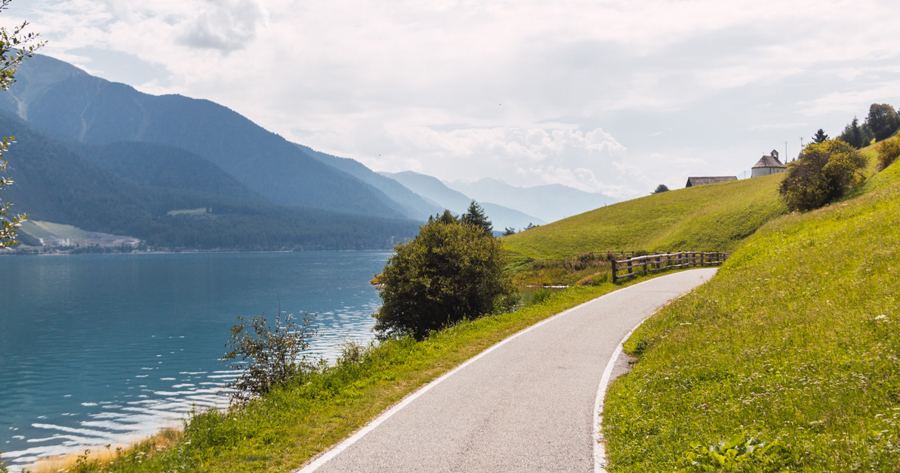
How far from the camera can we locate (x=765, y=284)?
14.0m

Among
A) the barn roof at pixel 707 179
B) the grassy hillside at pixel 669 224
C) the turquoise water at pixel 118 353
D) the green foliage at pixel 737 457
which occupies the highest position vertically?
the barn roof at pixel 707 179

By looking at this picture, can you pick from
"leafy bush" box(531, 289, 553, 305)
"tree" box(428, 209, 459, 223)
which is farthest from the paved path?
"tree" box(428, 209, 459, 223)

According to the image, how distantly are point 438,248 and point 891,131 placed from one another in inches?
4458

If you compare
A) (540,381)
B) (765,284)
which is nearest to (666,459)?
(540,381)

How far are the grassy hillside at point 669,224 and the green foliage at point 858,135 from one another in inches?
1215

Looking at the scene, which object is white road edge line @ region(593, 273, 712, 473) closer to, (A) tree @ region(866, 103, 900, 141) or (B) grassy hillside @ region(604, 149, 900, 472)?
(B) grassy hillside @ region(604, 149, 900, 472)

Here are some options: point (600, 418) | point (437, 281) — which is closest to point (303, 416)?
point (600, 418)

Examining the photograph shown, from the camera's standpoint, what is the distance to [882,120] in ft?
325

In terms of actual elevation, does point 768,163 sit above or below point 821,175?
above

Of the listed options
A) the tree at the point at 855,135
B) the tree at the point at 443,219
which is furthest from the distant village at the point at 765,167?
the tree at the point at 443,219

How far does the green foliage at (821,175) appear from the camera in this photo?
4412 centimetres

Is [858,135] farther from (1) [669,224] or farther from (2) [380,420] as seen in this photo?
(2) [380,420]

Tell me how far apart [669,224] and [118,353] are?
67.9 meters

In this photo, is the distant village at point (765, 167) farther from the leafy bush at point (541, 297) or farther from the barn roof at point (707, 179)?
the leafy bush at point (541, 297)
